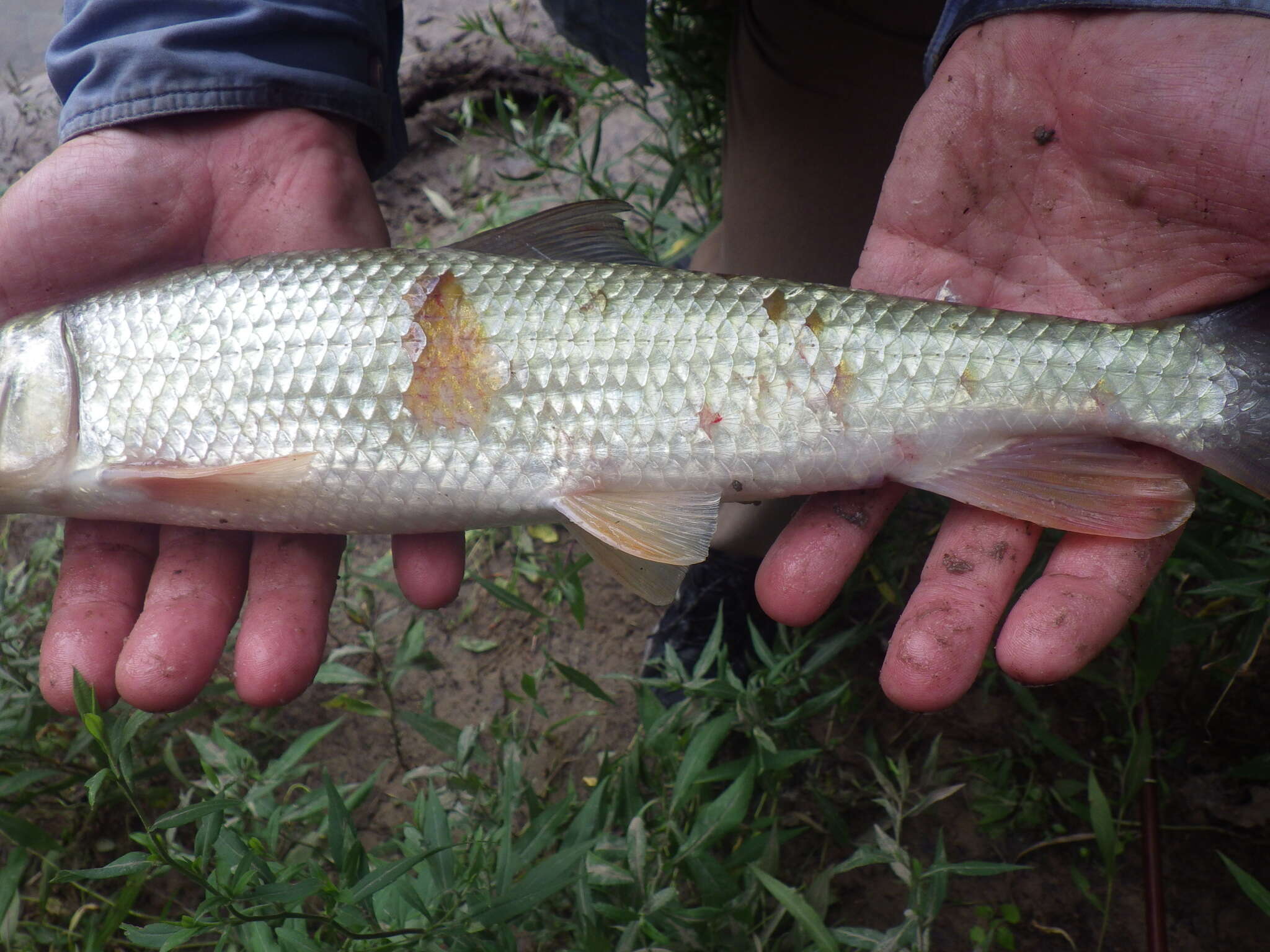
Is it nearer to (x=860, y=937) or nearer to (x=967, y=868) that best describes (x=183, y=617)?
(x=860, y=937)

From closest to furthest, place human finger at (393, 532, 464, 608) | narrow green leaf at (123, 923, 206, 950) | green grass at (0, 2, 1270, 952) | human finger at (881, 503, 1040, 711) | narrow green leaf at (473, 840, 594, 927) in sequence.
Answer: narrow green leaf at (123, 923, 206, 950) < narrow green leaf at (473, 840, 594, 927) < green grass at (0, 2, 1270, 952) < human finger at (881, 503, 1040, 711) < human finger at (393, 532, 464, 608)

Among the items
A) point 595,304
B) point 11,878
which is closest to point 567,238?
point 595,304

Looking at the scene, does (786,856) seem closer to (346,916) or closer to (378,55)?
(346,916)

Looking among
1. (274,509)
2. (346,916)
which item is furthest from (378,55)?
(346,916)

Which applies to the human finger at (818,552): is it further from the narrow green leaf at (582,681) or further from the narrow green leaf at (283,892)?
the narrow green leaf at (283,892)

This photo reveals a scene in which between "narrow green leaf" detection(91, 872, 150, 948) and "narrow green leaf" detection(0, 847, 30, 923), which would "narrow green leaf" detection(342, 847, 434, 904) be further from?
"narrow green leaf" detection(0, 847, 30, 923)

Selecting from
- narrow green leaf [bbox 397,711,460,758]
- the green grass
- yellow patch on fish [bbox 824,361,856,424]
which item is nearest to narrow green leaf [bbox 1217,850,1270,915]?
the green grass
